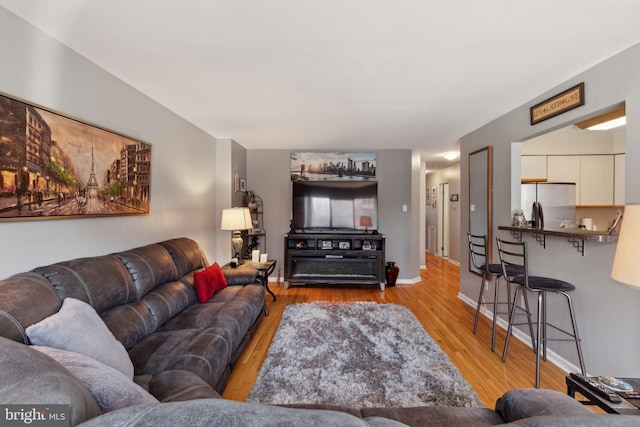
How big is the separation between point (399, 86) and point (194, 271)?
2.69 meters

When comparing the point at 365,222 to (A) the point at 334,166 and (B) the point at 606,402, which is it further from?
(B) the point at 606,402

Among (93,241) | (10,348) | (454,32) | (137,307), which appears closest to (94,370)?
(10,348)

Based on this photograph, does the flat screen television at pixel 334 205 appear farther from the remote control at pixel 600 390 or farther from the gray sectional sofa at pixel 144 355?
the remote control at pixel 600 390

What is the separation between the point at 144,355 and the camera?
5.29ft

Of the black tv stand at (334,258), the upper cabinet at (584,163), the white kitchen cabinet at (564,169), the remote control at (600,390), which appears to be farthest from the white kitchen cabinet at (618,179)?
the remote control at (600,390)

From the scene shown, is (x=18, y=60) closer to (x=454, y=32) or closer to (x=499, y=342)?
(x=454, y=32)

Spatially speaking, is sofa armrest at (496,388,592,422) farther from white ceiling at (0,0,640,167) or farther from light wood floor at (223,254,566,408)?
white ceiling at (0,0,640,167)

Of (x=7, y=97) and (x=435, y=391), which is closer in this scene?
(x=7, y=97)

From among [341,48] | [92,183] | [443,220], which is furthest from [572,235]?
[443,220]

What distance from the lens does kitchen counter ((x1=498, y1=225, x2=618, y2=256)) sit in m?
1.85

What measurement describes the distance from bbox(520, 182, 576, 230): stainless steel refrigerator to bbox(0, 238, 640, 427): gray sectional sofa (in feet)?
9.87

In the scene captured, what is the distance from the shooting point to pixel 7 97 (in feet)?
4.66

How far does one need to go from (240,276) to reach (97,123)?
1892mm

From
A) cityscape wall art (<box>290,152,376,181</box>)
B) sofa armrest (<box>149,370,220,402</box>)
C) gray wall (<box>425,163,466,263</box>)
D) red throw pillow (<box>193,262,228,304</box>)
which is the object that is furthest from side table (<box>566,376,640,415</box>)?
gray wall (<box>425,163,466,263</box>)
